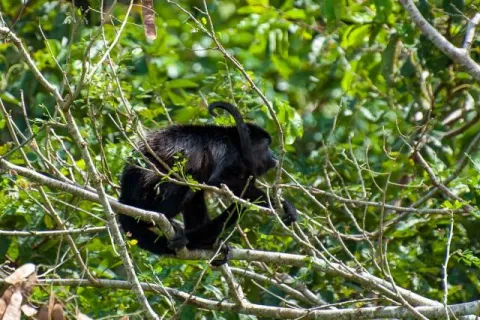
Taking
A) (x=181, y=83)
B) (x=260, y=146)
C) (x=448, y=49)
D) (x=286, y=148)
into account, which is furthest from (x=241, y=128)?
(x=181, y=83)

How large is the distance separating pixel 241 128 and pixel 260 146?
573 mm

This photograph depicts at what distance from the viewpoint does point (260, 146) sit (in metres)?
6.82

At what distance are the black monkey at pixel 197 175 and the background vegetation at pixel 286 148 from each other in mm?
134

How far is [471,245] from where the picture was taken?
23.5 feet

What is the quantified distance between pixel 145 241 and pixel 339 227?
178 centimetres

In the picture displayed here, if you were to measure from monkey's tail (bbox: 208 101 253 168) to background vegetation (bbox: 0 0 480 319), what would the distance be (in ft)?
0.39

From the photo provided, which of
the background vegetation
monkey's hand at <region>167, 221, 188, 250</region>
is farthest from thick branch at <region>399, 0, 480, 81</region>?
monkey's hand at <region>167, 221, 188, 250</region>

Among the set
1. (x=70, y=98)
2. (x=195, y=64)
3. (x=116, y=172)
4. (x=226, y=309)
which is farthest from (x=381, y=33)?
(x=70, y=98)

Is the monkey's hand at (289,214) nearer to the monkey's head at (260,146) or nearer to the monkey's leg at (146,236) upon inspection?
the monkey's head at (260,146)

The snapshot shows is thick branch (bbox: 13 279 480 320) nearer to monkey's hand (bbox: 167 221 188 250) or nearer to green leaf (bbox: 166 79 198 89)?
monkey's hand (bbox: 167 221 188 250)

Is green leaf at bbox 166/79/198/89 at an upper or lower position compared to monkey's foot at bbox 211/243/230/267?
lower

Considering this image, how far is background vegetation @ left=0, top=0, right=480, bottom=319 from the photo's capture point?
18.8 ft

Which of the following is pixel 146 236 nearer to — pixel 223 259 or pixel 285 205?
pixel 223 259

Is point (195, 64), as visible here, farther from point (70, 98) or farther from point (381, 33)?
point (70, 98)
